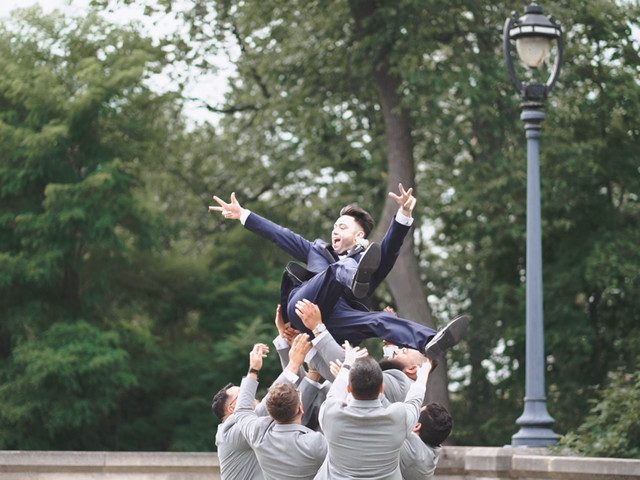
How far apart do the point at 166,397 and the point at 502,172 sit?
29.7 feet

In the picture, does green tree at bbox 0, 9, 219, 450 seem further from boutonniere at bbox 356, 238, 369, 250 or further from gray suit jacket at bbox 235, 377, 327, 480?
gray suit jacket at bbox 235, 377, 327, 480

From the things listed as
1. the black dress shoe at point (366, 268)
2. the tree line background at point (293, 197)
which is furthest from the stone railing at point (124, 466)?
the tree line background at point (293, 197)

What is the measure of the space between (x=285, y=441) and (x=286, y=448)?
44mm

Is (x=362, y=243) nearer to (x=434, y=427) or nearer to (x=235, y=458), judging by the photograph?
(x=434, y=427)

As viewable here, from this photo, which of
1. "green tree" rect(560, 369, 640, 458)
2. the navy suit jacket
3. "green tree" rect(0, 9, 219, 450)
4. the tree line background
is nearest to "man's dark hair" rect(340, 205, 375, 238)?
the navy suit jacket

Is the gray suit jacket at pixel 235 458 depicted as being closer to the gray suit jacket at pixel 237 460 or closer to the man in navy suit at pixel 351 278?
the gray suit jacket at pixel 237 460

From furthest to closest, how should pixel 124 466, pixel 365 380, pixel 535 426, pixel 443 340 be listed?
pixel 535 426, pixel 124 466, pixel 443 340, pixel 365 380

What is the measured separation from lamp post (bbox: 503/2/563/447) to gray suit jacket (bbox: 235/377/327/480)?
5.21 meters

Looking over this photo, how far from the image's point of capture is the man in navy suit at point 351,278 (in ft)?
24.5

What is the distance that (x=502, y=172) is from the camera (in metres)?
21.7

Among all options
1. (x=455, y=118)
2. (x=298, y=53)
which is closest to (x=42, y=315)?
(x=298, y=53)

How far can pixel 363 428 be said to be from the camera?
6.69m

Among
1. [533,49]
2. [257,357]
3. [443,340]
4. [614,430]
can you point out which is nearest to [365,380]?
[443,340]

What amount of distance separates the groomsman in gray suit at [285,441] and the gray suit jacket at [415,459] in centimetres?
50
